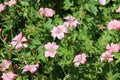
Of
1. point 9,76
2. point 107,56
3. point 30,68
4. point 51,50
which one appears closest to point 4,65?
point 9,76

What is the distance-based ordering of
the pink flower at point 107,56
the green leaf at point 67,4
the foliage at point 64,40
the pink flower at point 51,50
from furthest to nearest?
the green leaf at point 67,4 < the foliage at point 64,40 < the pink flower at point 51,50 < the pink flower at point 107,56

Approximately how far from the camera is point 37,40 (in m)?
3.61

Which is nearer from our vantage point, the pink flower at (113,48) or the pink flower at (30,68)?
the pink flower at (113,48)

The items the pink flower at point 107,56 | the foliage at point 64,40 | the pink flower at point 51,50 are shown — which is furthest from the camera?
the foliage at point 64,40

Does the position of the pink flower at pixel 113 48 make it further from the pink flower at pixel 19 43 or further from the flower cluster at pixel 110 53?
the pink flower at pixel 19 43

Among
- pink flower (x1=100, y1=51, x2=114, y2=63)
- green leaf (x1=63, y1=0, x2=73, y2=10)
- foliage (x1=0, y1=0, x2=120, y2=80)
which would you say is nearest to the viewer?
pink flower (x1=100, y1=51, x2=114, y2=63)

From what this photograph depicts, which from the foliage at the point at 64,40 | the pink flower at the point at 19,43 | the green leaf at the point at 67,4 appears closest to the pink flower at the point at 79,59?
the foliage at the point at 64,40

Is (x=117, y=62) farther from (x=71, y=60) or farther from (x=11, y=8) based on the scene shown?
(x=11, y=8)

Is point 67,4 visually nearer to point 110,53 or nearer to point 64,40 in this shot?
point 64,40

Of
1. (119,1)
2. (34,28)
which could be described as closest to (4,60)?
(34,28)

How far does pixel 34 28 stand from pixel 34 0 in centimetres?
57

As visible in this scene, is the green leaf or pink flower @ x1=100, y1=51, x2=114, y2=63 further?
the green leaf

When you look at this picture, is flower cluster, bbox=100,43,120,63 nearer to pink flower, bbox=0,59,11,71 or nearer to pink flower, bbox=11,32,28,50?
pink flower, bbox=11,32,28,50

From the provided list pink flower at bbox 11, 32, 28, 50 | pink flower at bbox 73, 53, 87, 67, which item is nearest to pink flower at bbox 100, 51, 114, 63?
pink flower at bbox 73, 53, 87, 67
